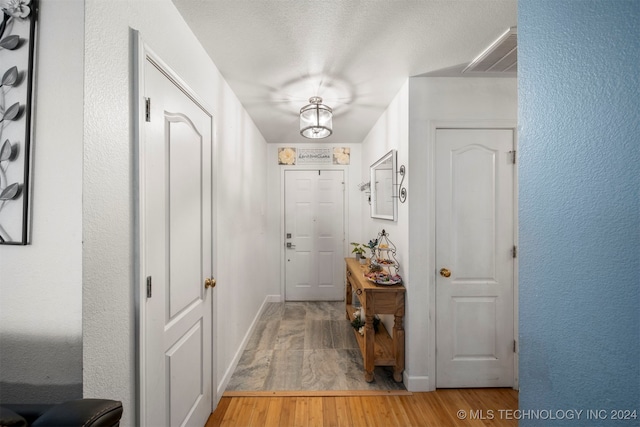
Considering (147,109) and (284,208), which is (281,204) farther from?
(147,109)

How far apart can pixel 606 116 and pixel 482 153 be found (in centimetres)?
164

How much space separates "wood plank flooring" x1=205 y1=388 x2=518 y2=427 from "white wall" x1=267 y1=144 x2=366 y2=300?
2139 millimetres

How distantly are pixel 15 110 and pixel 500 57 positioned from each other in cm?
247

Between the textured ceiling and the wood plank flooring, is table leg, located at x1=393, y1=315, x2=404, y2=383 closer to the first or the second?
the wood plank flooring

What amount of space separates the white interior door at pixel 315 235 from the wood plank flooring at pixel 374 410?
6.83 ft

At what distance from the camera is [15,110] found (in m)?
0.72

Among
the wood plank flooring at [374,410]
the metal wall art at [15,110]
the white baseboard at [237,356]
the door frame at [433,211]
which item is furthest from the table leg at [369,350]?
the metal wall art at [15,110]

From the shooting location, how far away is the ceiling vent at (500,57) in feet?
4.94

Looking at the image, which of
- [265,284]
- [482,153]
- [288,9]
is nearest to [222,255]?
[288,9]

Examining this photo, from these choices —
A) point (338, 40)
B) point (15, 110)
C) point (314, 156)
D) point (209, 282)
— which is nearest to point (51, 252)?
point (15, 110)

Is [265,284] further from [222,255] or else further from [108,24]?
[108,24]

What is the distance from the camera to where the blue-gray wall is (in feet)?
1.65

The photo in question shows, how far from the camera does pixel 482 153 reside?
6.56 ft

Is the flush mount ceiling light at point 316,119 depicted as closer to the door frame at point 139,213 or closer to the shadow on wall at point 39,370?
the door frame at point 139,213
